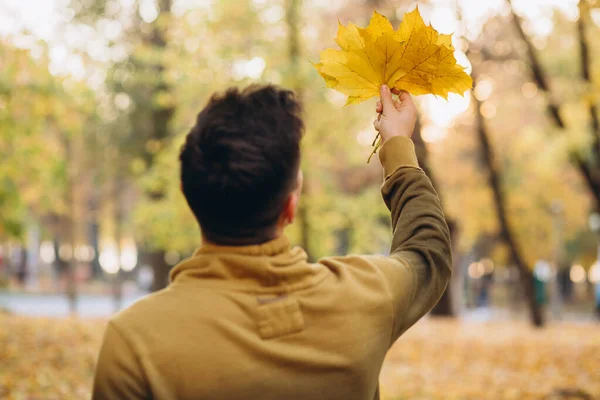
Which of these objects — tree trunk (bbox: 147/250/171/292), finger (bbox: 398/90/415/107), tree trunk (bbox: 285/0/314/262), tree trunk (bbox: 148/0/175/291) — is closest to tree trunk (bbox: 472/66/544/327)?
tree trunk (bbox: 285/0/314/262)

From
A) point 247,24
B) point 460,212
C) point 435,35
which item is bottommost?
point 460,212

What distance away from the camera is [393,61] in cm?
173

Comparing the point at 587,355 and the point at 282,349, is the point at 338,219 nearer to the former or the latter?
the point at 587,355

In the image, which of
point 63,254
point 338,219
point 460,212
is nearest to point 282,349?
point 338,219

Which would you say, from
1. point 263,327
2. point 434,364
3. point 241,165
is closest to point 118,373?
point 263,327

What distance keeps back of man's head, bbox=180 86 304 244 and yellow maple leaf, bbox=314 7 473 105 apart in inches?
15.4

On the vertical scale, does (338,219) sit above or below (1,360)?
above

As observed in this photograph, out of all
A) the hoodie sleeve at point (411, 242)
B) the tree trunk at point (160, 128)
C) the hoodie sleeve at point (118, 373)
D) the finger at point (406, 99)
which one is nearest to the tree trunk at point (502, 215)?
the tree trunk at point (160, 128)

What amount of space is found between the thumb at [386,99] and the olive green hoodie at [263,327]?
1.45ft

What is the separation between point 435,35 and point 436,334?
12.3m

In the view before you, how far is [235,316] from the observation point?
127 cm

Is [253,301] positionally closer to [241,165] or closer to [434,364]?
[241,165]

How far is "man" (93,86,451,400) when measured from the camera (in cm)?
122

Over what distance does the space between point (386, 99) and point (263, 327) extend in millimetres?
763
